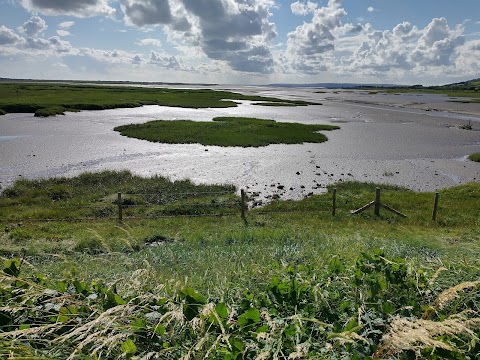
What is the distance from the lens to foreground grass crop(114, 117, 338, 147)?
155 feet

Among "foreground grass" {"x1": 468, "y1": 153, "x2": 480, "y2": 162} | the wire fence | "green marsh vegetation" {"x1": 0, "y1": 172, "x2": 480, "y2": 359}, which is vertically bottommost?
"foreground grass" {"x1": 468, "y1": 153, "x2": 480, "y2": 162}

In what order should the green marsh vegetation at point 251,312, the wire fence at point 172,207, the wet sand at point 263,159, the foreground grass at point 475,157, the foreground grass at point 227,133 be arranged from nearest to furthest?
the green marsh vegetation at point 251,312 → the wire fence at point 172,207 → the wet sand at point 263,159 → the foreground grass at point 475,157 → the foreground grass at point 227,133

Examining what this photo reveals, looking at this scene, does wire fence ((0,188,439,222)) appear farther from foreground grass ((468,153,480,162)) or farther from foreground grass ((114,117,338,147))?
foreground grass ((468,153,480,162))

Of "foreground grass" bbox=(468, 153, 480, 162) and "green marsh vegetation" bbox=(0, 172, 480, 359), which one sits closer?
"green marsh vegetation" bbox=(0, 172, 480, 359)

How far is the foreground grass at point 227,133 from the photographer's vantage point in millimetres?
47375

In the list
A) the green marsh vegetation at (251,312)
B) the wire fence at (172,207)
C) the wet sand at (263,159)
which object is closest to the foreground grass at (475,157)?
the wet sand at (263,159)

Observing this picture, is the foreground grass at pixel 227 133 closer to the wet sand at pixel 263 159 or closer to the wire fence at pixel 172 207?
the wet sand at pixel 263 159

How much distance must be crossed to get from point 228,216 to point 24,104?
244 feet

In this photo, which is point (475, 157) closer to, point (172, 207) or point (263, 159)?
point (263, 159)

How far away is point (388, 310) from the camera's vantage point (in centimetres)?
471

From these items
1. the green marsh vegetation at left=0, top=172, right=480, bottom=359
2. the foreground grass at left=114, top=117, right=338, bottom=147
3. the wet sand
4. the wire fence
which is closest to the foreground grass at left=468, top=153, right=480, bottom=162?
the wet sand

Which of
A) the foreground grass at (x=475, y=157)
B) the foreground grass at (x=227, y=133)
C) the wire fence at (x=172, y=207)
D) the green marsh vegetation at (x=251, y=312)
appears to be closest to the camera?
the green marsh vegetation at (x=251, y=312)

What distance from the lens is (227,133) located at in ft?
166

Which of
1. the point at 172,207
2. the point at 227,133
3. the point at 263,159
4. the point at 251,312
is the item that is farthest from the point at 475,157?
the point at 251,312
